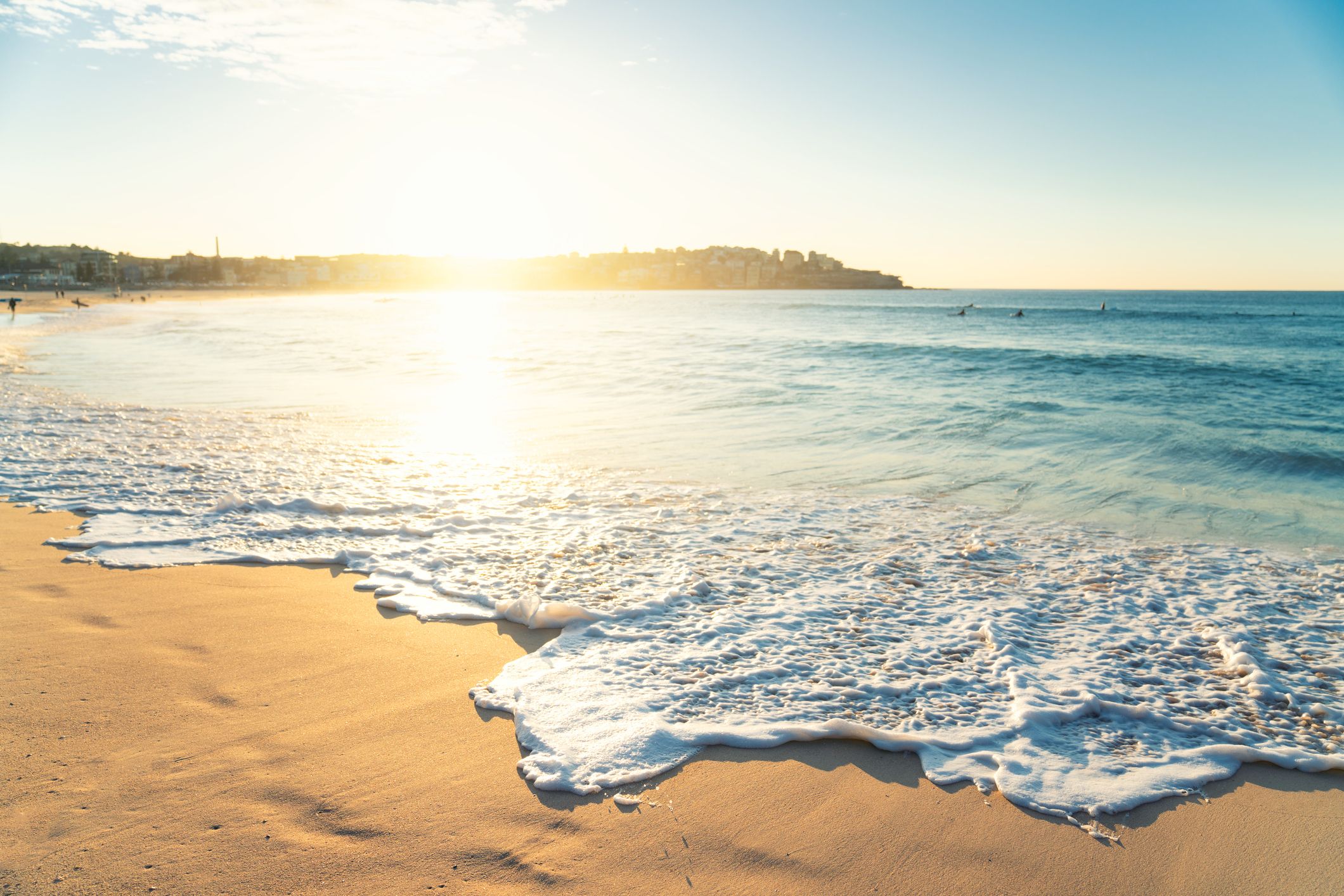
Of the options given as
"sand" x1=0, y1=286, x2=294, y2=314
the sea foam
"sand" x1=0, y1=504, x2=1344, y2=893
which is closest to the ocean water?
the sea foam

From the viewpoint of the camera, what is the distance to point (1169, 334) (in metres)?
38.3

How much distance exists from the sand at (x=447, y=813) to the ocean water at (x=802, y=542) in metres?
0.16

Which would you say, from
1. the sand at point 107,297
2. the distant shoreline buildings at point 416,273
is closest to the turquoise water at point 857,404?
the sand at point 107,297

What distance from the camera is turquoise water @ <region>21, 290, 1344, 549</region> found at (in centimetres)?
807

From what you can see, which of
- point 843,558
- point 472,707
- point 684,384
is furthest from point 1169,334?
point 472,707

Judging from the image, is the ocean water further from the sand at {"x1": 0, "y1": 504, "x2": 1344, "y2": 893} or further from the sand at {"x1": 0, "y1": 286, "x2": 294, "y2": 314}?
the sand at {"x1": 0, "y1": 286, "x2": 294, "y2": 314}

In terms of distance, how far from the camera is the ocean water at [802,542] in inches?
127

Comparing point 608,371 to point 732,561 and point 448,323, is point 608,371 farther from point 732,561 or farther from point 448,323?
point 448,323

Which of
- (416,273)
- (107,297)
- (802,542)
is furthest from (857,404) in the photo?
(416,273)

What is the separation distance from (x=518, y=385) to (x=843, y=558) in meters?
12.6

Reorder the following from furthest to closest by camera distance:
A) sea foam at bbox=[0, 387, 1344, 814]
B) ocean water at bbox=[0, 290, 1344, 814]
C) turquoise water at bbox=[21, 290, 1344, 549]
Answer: turquoise water at bbox=[21, 290, 1344, 549] → ocean water at bbox=[0, 290, 1344, 814] → sea foam at bbox=[0, 387, 1344, 814]

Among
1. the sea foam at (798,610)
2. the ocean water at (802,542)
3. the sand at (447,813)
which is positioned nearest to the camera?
the sand at (447,813)

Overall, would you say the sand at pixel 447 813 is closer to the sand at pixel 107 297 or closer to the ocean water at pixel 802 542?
the ocean water at pixel 802 542

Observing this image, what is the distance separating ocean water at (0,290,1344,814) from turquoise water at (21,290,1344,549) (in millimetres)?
111
